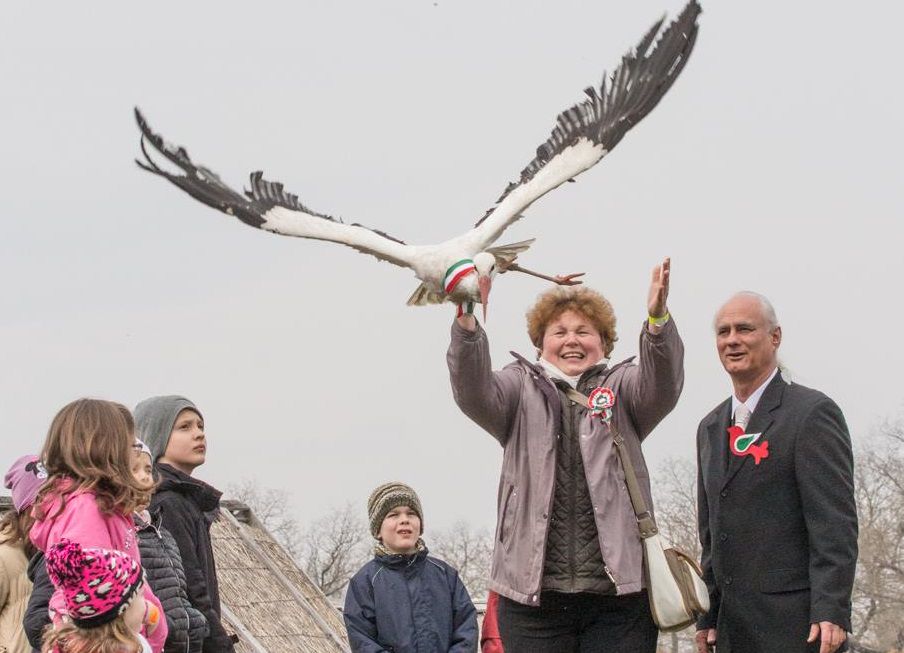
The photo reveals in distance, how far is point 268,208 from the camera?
8055 millimetres

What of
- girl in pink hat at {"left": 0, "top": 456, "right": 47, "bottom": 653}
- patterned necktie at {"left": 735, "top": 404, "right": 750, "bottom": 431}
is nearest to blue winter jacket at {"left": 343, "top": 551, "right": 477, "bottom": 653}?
girl in pink hat at {"left": 0, "top": 456, "right": 47, "bottom": 653}

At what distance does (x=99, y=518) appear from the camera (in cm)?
440

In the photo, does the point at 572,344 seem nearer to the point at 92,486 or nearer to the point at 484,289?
the point at 484,289

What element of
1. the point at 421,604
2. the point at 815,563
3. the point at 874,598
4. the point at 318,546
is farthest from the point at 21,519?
the point at 318,546

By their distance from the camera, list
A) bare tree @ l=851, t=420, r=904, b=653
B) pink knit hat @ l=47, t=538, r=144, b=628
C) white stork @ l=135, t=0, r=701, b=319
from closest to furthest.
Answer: pink knit hat @ l=47, t=538, r=144, b=628 < white stork @ l=135, t=0, r=701, b=319 < bare tree @ l=851, t=420, r=904, b=653

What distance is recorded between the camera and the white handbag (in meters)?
4.78

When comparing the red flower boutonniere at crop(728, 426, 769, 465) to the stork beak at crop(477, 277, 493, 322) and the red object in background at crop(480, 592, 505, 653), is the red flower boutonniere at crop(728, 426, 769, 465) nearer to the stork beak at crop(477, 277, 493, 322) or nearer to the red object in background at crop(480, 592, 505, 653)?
the stork beak at crop(477, 277, 493, 322)

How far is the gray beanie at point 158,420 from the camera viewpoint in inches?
214

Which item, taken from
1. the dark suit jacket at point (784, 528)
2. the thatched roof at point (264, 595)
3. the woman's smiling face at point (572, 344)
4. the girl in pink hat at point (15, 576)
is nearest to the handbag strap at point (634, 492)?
the woman's smiling face at point (572, 344)

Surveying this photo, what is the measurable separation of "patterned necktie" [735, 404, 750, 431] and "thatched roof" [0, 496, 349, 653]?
555cm

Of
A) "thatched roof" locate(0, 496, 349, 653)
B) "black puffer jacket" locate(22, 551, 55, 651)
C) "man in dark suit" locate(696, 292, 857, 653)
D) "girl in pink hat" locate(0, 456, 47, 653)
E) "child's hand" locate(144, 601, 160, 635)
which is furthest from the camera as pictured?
"thatched roof" locate(0, 496, 349, 653)

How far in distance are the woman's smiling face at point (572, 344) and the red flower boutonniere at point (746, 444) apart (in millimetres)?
602

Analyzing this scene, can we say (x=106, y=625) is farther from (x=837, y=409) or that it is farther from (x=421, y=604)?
(x=837, y=409)

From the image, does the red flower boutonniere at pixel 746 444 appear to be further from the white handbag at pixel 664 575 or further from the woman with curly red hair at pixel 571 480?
the white handbag at pixel 664 575
